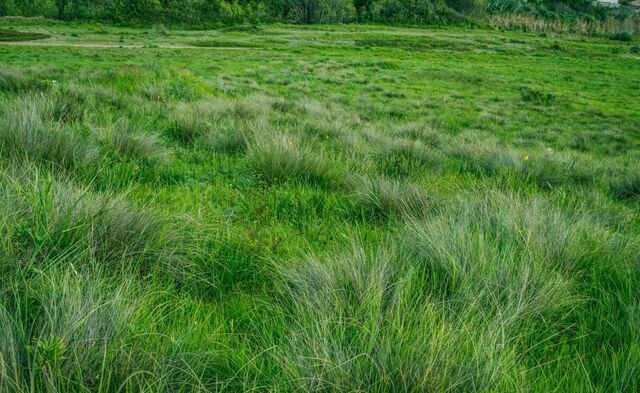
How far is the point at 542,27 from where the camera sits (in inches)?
2867

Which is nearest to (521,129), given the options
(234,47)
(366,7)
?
(234,47)

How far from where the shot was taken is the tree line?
5562 cm

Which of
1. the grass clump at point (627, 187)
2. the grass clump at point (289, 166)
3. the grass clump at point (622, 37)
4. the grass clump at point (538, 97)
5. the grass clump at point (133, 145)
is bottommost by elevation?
the grass clump at point (627, 187)

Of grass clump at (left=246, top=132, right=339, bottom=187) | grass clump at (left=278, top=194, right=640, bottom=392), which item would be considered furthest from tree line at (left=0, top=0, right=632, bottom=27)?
grass clump at (left=278, top=194, right=640, bottom=392)

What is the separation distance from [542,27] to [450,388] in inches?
3298

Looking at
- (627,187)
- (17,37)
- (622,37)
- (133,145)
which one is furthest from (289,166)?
(622,37)

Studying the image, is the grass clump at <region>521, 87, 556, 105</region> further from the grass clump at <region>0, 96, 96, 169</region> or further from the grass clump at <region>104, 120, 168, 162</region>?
the grass clump at <region>0, 96, 96, 169</region>

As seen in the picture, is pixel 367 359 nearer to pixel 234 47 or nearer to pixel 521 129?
pixel 521 129

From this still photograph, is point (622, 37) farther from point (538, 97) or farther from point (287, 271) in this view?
point (287, 271)

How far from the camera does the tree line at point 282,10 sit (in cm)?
5562

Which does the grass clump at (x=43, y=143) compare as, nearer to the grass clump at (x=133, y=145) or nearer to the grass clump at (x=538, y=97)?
the grass clump at (x=133, y=145)

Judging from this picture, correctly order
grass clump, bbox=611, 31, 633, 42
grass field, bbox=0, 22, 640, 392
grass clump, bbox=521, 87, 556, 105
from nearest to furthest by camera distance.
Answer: grass field, bbox=0, 22, 640, 392 < grass clump, bbox=521, 87, 556, 105 < grass clump, bbox=611, 31, 633, 42

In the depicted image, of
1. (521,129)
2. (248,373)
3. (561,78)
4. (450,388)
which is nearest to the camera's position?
(450,388)

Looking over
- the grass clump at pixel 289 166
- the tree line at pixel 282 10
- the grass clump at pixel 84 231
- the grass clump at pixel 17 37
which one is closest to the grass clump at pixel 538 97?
the grass clump at pixel 289 166
